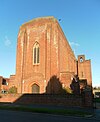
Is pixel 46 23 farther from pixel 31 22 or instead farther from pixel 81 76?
pixel 81 76

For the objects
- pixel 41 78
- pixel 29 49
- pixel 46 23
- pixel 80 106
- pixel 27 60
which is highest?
pixel 46 23

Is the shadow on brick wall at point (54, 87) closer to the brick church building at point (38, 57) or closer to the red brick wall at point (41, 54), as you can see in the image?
the brick church building at point (38, 57)

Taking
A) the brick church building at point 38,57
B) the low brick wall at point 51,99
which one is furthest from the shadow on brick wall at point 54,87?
the low brick wall at point 51,99

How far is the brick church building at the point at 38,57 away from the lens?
31.3m

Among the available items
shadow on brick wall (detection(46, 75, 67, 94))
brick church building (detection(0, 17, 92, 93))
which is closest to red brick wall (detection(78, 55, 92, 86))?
brick church building (detection(0, 17, 92, 93))

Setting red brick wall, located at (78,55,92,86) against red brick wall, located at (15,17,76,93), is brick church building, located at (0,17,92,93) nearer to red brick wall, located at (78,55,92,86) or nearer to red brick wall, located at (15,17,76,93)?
red brick wall, located at (15,17,76,93)

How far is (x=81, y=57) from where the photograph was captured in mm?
54531

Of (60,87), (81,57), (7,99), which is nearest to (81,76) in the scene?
(81,57)

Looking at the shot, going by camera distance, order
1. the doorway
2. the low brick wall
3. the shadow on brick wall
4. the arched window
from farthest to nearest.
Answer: the arched window, the doorway, the shadow on brick wall, the low brick wall

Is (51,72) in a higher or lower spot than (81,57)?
lower

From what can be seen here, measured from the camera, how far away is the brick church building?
31297 millimetres

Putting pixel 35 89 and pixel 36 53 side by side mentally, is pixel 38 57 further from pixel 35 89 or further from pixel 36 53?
pixel 35 89

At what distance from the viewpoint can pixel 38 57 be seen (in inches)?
1300

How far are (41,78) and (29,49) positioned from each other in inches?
257
